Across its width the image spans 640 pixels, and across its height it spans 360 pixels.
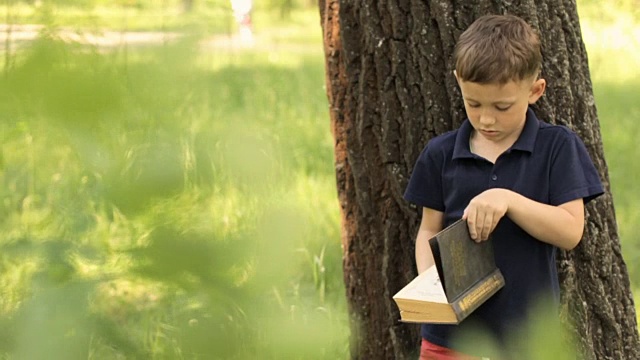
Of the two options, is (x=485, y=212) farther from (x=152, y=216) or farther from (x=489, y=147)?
(x=152, y=216)

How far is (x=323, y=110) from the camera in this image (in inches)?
298

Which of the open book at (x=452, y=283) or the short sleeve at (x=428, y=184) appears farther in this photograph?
the short sleeve at (x=428, y=184)

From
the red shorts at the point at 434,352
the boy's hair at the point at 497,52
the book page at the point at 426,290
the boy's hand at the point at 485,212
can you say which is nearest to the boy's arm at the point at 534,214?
the boy's hand at the point at 485,212

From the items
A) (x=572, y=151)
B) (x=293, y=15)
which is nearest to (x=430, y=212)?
(x=572, y=151)

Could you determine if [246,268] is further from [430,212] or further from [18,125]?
[430,212]

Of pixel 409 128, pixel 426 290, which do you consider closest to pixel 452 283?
pixel 426 290

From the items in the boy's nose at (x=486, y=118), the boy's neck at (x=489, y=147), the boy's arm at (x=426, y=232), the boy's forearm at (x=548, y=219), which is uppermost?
the boy's nose at (x=486, y=118)

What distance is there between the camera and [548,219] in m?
2.45

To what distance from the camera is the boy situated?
2465mm

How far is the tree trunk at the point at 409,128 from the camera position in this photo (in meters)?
2.93

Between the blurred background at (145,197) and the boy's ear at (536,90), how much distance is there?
211cm

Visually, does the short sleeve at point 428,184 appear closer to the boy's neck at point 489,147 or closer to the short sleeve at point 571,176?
the boy's neck at point 489,147

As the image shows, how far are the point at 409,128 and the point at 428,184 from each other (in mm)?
310

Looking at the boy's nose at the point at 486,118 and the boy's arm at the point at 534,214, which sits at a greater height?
the boy's nose at the point at 486,118
